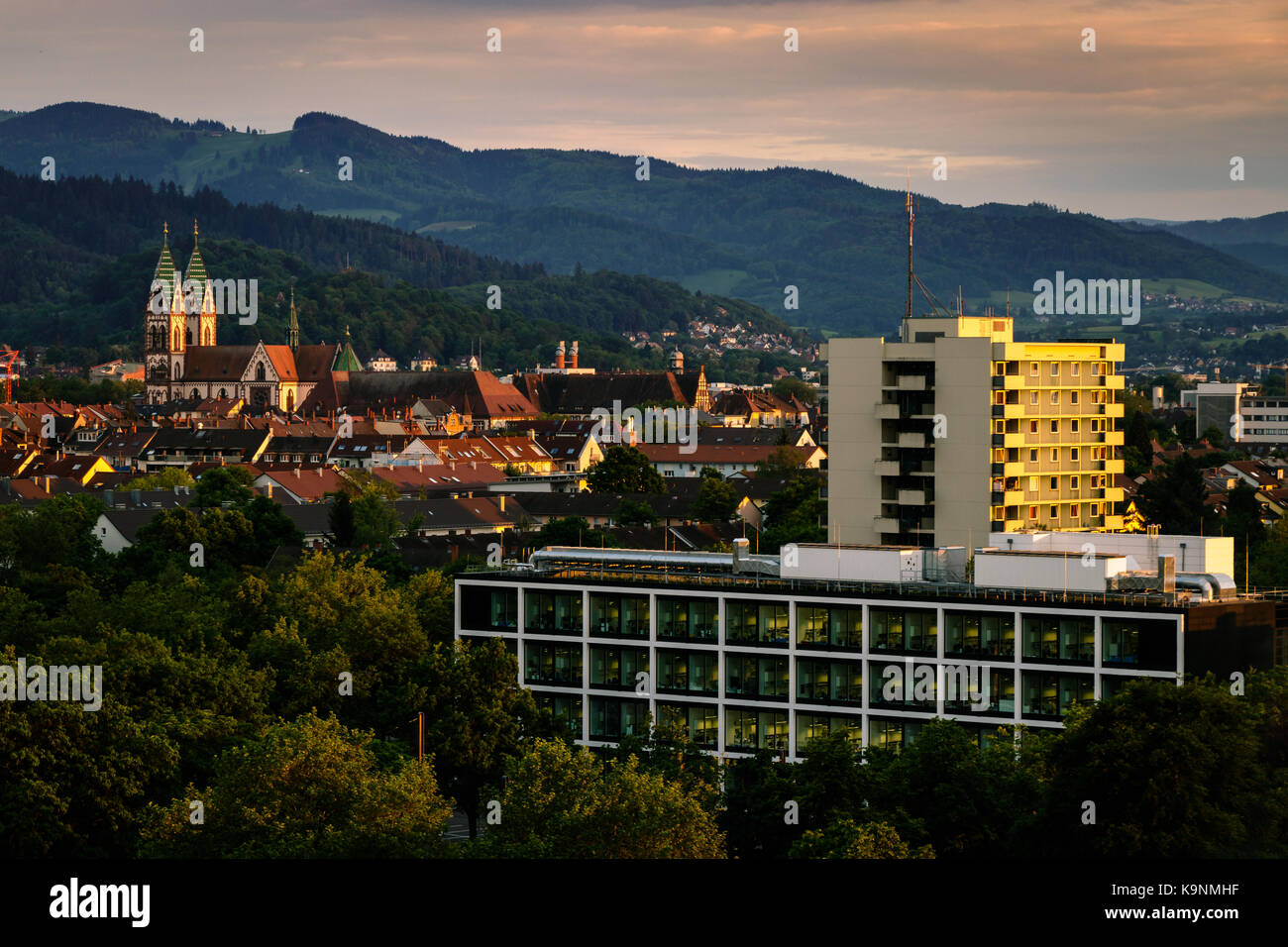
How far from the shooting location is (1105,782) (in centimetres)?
4044

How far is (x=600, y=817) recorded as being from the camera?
3991 cm

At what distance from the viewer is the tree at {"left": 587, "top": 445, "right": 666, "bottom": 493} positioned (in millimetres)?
147125

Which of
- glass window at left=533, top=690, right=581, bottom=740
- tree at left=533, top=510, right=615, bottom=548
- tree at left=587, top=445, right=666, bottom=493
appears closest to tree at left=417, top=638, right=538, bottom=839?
glass window at left=533, top=690, right=581, bottom=740

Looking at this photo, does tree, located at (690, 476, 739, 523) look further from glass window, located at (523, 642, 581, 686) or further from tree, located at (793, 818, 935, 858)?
tree, located at (793, 818, 935, 858)

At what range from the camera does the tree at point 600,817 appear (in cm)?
3925

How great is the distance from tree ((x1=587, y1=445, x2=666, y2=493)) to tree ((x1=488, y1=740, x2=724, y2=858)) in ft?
A: 337

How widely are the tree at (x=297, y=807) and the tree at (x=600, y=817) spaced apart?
190 cm

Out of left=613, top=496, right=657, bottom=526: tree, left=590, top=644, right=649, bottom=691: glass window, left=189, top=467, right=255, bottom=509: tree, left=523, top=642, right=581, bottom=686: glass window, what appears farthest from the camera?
left=189, top=467, right=255, bottom=509: tree

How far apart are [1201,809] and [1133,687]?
368 centimetres

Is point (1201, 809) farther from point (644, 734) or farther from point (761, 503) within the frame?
point (761, 503)

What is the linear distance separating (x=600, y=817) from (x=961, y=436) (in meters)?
39.3

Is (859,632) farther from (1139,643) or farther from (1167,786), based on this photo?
(1167,786)

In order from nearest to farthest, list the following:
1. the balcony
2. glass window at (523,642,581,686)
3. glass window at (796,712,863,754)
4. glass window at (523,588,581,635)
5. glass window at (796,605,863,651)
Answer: glass window at (796,712,863,754), glass window at (796,605,863,651), glass window at (523,642,581,686), glass window at (523,588,581,635), the balcony

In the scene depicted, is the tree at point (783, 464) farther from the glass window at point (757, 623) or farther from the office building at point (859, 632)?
the glass window at point (757, 623)
